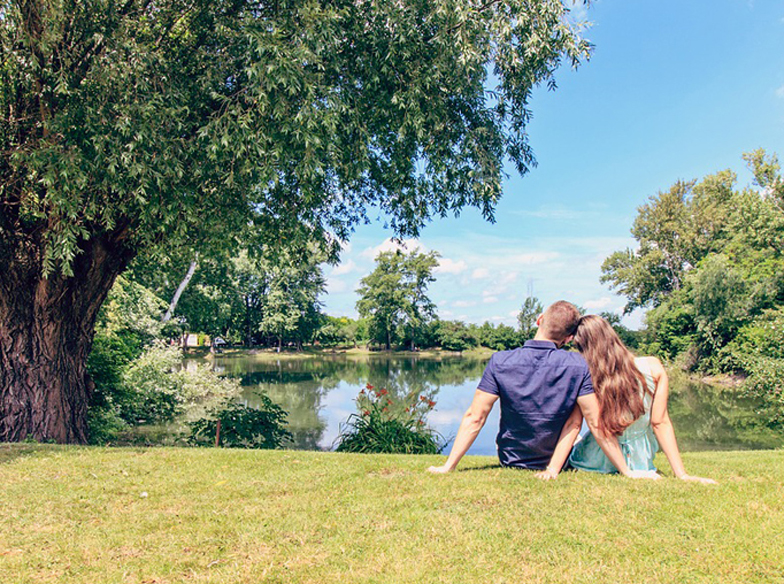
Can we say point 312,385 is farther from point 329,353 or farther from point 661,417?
point 329,353

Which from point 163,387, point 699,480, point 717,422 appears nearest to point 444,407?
point 717,422

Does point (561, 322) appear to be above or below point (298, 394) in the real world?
above

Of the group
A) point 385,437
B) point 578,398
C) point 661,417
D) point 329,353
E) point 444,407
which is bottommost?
point 444,407

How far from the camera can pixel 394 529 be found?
11.5ft

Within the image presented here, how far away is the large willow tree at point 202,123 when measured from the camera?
270 inches

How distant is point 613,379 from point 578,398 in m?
0.30

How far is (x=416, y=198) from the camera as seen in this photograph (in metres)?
9.60

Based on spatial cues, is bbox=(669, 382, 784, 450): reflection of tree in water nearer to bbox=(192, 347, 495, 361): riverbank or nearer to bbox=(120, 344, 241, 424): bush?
bbox=(120, 344, 241, 424): bush

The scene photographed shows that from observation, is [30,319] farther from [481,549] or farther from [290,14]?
[481,549]

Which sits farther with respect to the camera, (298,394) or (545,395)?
(298,394)

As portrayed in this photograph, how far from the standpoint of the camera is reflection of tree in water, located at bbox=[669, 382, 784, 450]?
14.8 m

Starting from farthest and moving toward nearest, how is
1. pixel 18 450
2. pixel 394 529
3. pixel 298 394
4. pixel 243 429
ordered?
pixel 298 394 < pixel 243 429 < pixel 18 450 < pixel 394 529

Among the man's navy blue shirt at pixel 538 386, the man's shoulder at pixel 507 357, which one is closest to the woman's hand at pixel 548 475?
the man's navy blue shirt at pixel 538 386

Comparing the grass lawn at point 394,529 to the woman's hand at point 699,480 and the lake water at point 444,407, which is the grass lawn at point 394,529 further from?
the lake water at point 444,407
